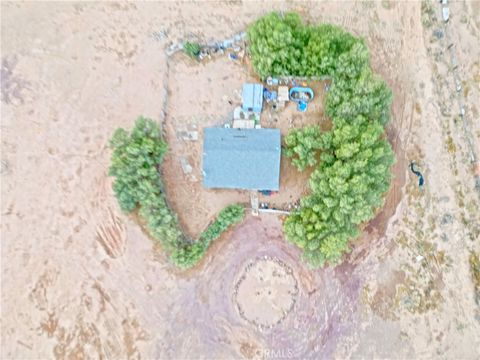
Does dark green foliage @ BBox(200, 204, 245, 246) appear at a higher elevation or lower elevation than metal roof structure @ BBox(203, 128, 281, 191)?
lower

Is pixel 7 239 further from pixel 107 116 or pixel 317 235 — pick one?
pixel 317 235

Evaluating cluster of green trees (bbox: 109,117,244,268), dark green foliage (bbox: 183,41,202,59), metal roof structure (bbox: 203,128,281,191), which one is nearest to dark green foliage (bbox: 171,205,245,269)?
cluster of green trees (bbox: 109,117,244,268)

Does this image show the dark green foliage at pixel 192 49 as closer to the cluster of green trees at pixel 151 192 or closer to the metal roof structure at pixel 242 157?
the metal roof structure at pixel 242 157

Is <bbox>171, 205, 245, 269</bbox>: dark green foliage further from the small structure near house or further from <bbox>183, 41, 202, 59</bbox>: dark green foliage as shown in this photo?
<bbox>183, 41, 202, 59</bbox>: dark green foliage

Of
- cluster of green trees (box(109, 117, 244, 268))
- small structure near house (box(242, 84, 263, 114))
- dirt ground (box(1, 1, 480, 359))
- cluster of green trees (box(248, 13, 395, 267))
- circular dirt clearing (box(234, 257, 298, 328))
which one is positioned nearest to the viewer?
cluster of green trees (box(248, 13, 395, 267))

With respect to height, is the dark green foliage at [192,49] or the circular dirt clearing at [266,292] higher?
the dark green foliage at [192,49]

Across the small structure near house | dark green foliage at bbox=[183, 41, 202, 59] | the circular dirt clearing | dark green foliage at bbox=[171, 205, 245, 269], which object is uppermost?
dark green foliage at bbox=[183, 41, 202, 59]

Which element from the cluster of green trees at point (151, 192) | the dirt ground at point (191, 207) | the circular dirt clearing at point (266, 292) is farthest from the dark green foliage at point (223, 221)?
the circular dirt clearing at point (266, 292)
